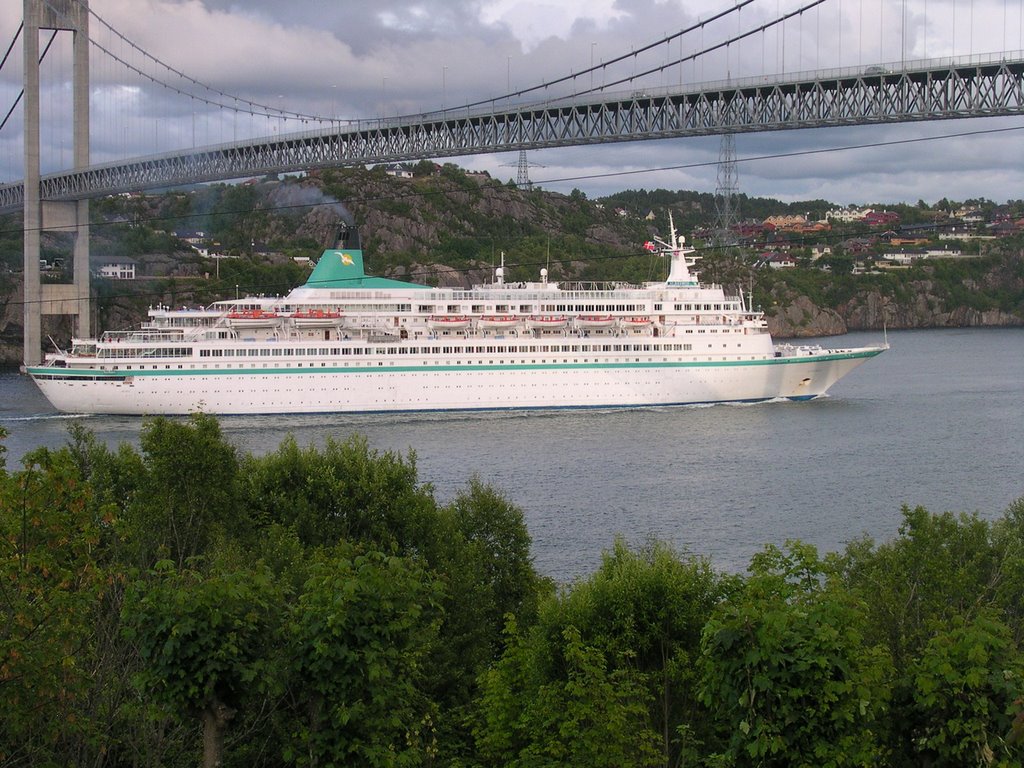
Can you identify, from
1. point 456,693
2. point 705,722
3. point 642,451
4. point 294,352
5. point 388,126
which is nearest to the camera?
point 705,722

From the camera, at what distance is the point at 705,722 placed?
916 cm

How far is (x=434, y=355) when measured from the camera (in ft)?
110

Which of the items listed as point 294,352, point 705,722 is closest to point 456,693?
point 705,722

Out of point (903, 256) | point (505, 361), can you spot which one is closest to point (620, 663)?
point (505, 361)

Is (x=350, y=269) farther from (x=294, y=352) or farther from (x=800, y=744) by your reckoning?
(x=800, y=744)

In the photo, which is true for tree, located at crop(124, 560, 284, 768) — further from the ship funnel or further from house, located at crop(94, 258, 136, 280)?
house, located at crop(94, 258, 136, 280)

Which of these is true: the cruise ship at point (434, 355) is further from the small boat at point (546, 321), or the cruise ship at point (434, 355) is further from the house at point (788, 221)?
the house at point (788, 221)

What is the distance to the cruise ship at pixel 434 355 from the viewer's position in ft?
105

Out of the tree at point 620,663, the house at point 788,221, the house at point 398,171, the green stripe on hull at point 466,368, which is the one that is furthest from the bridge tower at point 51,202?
the house at point 788,221

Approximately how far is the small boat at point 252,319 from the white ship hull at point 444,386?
4.83 ft

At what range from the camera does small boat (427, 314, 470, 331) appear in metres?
34.1

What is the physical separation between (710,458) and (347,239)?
1615 centimetres

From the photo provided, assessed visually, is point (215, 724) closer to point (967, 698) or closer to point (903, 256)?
point (967, 698)

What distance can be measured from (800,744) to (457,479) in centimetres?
1495
